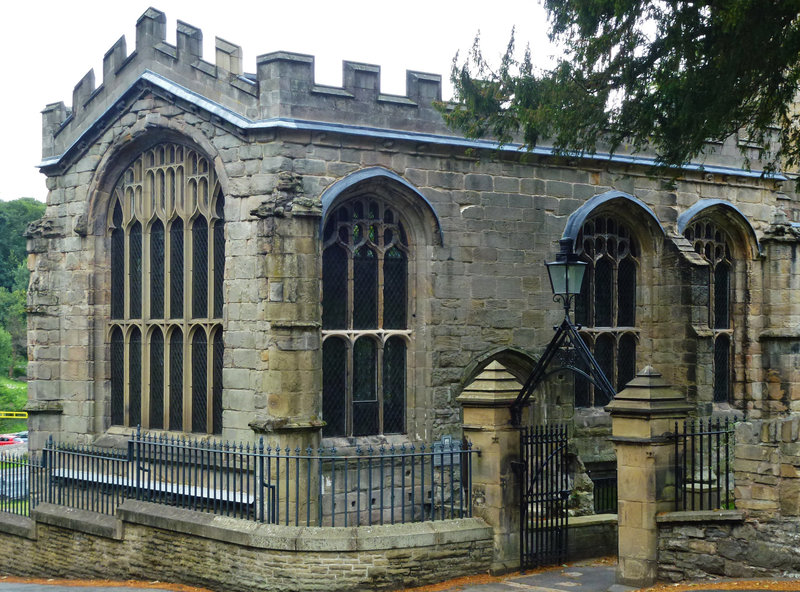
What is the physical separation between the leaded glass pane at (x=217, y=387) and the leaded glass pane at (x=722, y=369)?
926 centimetres

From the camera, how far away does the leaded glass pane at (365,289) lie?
52.1 feet

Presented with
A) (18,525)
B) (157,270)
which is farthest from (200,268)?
(18,525)

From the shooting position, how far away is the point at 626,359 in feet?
61.4

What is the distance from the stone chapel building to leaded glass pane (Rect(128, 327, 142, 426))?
1.7 inches

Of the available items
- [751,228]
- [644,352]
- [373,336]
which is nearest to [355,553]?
[373,336]

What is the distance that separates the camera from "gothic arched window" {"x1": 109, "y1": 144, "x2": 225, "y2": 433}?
631 inches

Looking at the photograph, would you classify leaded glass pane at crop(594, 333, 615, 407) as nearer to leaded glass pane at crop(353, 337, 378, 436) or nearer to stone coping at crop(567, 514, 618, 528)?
stone coping at crop(567, 514, 618, 528)

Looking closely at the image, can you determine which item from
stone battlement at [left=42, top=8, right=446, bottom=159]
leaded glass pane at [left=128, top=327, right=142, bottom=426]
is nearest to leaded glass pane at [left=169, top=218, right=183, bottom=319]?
leaded glass pane at [left=128, top=327, right=142, bottom=426]

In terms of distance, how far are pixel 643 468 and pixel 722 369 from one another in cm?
844

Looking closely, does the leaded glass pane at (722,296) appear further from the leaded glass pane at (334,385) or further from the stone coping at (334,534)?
the stone coping at (334,534)

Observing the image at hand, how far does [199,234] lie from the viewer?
53.4 ft

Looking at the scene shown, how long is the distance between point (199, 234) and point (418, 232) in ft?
11.1

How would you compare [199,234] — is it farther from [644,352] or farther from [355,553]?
[644,352]

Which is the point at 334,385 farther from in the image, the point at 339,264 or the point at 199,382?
the point at 199,382
